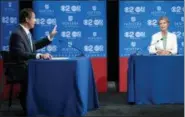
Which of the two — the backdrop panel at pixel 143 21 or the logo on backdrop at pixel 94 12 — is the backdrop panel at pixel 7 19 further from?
the backdrop panel at pixel 143 21

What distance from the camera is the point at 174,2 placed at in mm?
7586

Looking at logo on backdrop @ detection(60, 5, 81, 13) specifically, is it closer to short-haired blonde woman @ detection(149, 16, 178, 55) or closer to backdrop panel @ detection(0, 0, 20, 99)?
backdrop panel @ detection(0, 0, 20, 99)

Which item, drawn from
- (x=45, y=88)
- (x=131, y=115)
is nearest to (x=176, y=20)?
(x=131, y=115)

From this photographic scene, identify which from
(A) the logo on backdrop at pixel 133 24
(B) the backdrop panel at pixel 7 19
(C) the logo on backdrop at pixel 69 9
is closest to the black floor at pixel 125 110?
(B) the backdrop panel at pixel 7 19

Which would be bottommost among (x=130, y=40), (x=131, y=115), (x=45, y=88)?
(x=131, y=115)

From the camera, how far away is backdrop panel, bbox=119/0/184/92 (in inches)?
298

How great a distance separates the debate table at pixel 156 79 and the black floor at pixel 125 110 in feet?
0.54

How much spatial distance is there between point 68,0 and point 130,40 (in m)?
1.33

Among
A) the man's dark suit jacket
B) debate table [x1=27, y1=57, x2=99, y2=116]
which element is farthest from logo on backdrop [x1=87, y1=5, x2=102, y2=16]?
debate table [x1=27, y1=57, x2=99, y2=116]

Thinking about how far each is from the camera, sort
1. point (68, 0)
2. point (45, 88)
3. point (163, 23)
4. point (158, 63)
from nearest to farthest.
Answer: point (45, 88), point (158, 63), point (163, 23), point (68, 0)

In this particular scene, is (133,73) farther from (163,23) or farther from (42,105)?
(42,105)

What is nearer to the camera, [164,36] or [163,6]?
[164,36]

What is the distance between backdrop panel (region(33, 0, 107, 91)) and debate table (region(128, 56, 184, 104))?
1544mm

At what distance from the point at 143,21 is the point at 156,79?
1730 mm
